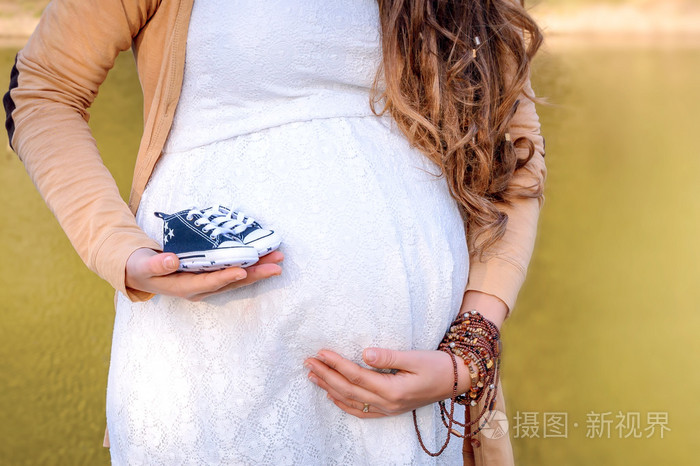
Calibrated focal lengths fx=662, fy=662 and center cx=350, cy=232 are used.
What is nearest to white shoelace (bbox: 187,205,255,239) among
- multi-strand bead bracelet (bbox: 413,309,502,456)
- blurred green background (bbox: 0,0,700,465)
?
multi-strand bead bracelet (bbox: 413,309,502,456)

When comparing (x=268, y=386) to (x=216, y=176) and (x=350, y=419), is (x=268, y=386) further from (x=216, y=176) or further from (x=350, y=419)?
(x=216, y=176)

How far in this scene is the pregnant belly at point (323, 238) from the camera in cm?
73

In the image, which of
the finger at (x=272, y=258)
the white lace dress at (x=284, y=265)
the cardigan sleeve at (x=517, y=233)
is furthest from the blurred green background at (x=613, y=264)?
the finger at (x=272, y=258)

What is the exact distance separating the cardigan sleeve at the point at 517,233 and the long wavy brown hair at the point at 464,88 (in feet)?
0.05

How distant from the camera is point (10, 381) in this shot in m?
1.76

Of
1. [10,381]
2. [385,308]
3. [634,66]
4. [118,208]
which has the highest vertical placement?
[118,208]

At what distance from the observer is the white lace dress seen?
2.40ft

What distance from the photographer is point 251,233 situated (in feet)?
2.19

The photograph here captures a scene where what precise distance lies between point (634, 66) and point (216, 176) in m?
1.68

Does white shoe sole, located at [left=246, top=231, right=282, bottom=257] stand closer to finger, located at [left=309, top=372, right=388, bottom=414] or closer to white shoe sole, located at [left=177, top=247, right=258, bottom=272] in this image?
white shoe sole, located at [left=177, top=247, right=258, bottom=272]

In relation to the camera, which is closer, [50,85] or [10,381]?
[50,85]

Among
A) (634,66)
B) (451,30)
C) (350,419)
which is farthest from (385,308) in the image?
(634,66)

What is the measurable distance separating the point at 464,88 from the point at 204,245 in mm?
441

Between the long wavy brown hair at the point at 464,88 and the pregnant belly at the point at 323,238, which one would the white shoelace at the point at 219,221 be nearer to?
the pregnant belly at the point at 323,238
